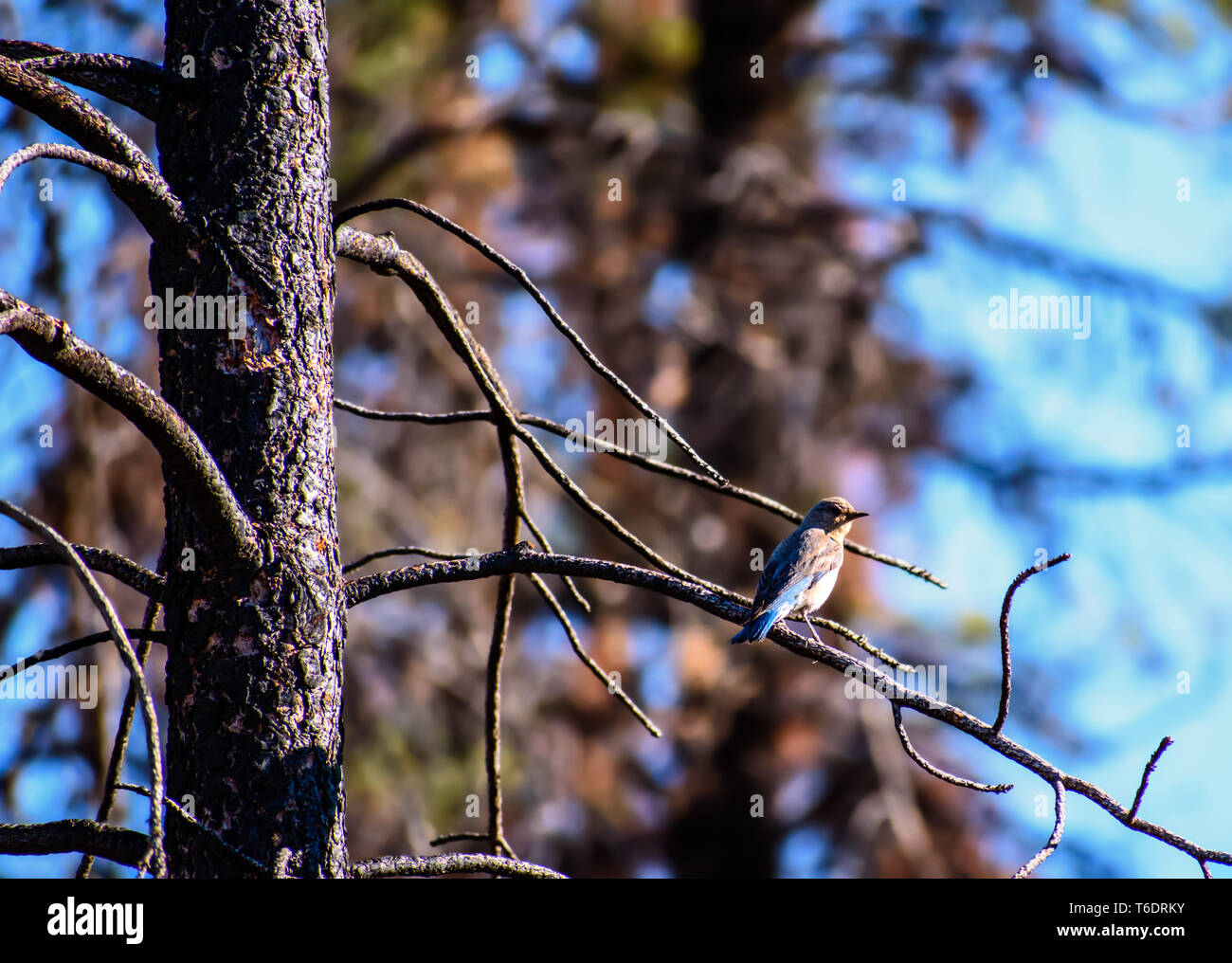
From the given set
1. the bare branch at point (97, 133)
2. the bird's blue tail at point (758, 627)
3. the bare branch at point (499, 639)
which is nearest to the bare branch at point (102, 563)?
the bare branch at point (97, 133)

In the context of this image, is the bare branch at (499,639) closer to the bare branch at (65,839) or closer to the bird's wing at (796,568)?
the bare branch at (65,839)

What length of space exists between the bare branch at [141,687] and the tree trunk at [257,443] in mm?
512

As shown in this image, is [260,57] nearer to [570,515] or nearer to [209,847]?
[209,847]

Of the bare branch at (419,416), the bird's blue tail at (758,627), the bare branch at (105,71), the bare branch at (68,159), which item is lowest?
the bird's blue tail at (758,627)

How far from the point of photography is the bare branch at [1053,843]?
2230mm

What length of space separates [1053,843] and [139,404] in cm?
181

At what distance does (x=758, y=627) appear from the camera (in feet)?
11.3

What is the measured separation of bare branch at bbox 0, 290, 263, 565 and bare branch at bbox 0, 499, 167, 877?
0.26 metres

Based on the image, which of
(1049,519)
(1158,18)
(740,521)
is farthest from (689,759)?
(1158,18)

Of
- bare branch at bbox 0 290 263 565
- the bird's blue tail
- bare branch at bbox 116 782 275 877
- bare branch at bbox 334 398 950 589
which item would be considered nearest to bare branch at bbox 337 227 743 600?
bare branch at bbox 334 398 950 589

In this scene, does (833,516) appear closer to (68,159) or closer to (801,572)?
(801,572)

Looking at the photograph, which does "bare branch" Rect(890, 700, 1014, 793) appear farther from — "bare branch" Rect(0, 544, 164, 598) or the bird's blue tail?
"bare branch" Rect(0, 544, 164, 598)

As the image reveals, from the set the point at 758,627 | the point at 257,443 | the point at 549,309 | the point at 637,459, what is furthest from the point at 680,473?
the point at 257,443
